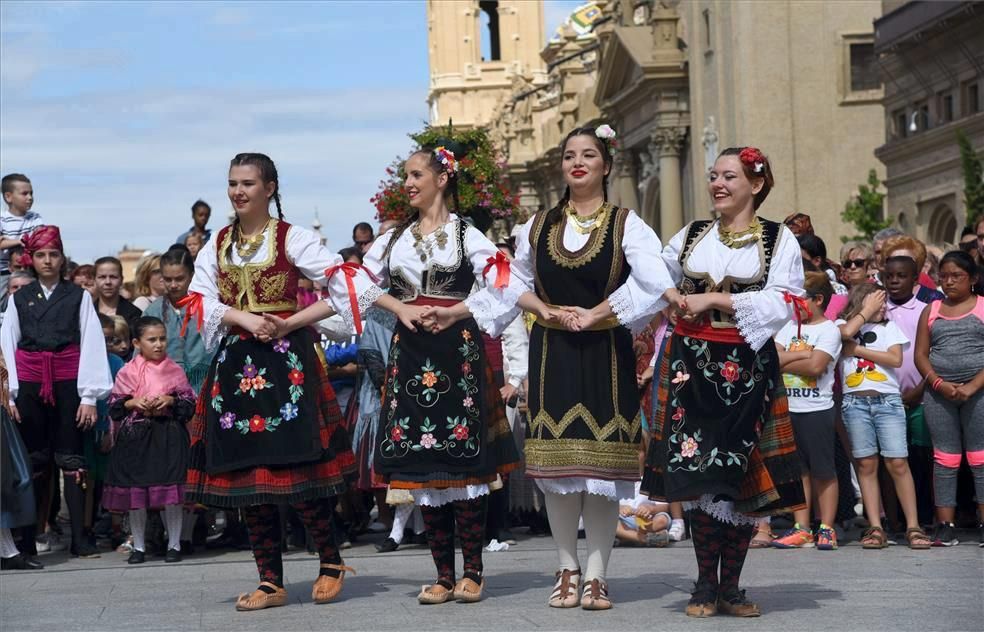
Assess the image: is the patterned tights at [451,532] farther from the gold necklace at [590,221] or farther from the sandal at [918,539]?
the sandal at [918,539]

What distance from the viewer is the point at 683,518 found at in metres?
12.5

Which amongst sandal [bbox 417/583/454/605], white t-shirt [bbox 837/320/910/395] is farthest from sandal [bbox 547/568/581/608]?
white t-shirt [bbox 837/320/910/395]

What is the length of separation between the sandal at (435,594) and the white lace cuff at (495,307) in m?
1.30

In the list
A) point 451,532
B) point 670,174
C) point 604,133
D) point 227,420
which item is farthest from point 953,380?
point 670,174

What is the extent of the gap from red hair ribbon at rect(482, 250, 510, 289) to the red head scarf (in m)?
4.56

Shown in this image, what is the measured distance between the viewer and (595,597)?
26.8 feet

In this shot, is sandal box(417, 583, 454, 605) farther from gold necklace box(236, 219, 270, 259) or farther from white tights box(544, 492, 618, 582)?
gold necklace box(236, 219, 270, 259)

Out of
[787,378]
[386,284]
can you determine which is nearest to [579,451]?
[386,284]

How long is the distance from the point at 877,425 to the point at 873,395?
208mm

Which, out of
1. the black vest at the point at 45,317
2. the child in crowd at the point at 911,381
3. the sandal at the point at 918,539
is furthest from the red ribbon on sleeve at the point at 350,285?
the child in crowd at the point at 911,381

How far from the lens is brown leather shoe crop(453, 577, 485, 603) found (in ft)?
27.9

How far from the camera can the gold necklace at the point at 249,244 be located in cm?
865

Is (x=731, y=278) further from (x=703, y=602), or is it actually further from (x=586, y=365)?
(x=703, y=602)

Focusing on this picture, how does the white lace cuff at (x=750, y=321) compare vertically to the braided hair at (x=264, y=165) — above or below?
below
